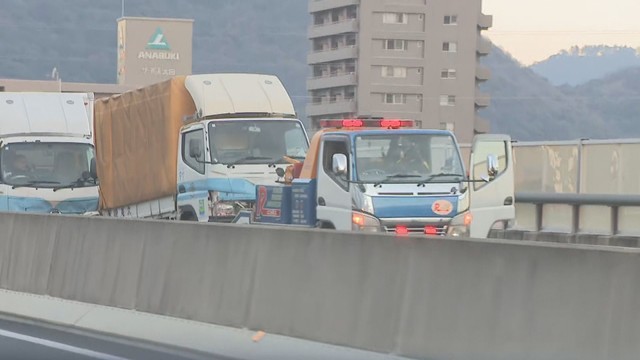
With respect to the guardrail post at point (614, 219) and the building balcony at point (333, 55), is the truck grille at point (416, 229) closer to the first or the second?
the guardrail post at point (614, 219)

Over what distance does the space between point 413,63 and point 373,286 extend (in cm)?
11528

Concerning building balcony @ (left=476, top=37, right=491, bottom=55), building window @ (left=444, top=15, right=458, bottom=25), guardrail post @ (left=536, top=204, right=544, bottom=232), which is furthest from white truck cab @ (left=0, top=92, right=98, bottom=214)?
building balcony @ (left=476, top=37, right=491, bottom=55)

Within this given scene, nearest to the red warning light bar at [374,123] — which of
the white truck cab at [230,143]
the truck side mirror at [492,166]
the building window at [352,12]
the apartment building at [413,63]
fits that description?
the truck side mirror at [492,166]

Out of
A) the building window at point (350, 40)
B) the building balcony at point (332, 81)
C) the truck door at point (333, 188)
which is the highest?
the building window at point (350, 40)

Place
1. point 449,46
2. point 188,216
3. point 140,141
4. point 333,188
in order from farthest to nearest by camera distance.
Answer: point 449,46 < point 140,141 < point 188,216 < point 333,188

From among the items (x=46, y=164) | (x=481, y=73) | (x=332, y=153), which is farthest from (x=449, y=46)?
(x=332, y=153)

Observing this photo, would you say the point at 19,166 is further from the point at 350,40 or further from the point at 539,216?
the point at 350,40

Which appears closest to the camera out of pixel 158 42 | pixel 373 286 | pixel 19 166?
pixel 373 286

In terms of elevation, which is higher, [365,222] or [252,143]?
[252,143]

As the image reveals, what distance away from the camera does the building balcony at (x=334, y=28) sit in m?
125

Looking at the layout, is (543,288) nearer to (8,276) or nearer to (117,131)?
(8,276)

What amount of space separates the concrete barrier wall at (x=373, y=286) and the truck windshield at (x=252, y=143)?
326 inches

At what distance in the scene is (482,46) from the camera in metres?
125

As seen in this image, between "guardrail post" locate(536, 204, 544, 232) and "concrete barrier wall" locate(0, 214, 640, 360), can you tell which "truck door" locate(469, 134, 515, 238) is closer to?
"concrete barrier wall" locate(0, 214, 640, 360)
